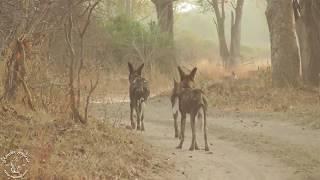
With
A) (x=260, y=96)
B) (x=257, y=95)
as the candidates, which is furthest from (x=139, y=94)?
(x=257, y=95)

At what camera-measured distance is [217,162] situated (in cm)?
1158

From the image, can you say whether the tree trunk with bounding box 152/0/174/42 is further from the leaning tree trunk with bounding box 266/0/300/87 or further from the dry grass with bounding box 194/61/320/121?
the leaning tree trunk with bounding box 266/0/300/87

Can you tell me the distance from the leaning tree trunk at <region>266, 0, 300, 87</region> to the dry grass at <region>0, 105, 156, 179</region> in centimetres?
1081

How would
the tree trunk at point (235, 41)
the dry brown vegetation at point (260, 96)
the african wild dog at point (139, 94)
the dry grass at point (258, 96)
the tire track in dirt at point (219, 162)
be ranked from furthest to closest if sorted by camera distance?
1. the tree trunk at point (235, 41)
2. the dry grass at point (258, 96)
3. the dry brown vegetation at point (260, 96)
4. the african wild dog at point (139, 94)
5. the tire track in dirt at point (219, 162)

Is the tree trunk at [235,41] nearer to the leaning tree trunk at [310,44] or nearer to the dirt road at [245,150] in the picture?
the leaning tree trunk at [310,44]

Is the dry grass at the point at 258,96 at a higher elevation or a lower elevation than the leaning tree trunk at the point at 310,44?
lower

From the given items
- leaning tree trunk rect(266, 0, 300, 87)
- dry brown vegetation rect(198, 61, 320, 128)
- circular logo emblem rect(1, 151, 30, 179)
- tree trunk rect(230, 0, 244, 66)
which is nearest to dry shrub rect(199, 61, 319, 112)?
dry brown vegetation rect(198, 61, 320, 128)

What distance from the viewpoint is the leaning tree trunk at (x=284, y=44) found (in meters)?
22.1

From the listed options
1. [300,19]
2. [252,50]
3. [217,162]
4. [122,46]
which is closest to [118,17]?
[122,46]

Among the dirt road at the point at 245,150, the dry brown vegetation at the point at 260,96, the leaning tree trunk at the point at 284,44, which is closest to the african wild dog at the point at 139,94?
the dirt road at the point at 245,150

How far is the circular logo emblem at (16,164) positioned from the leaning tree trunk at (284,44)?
14.3m

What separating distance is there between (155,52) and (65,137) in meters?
20.5

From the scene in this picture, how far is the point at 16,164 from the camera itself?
8703mm

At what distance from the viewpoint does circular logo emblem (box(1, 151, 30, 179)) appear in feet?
27.6
